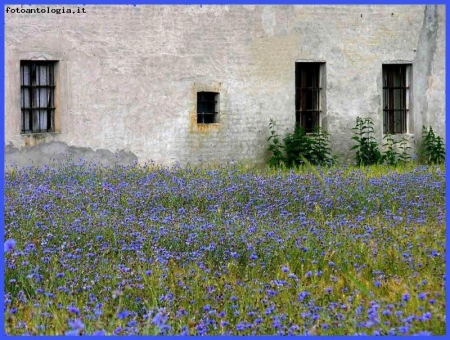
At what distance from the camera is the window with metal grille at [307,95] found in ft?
50.1

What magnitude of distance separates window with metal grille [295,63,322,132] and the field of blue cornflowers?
5269 millimetres

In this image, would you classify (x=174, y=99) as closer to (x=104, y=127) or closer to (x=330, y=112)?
(x=104, y=127)

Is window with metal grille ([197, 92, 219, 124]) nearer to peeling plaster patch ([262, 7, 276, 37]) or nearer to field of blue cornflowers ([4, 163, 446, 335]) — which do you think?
peeling plaster patch ([262, 7, 276, 37])

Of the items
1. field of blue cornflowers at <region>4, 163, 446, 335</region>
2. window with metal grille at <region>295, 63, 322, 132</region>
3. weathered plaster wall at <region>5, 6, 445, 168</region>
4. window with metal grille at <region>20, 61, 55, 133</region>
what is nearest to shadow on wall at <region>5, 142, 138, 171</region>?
weathered plaster wall at <region>5, 6, 445, 168</region>

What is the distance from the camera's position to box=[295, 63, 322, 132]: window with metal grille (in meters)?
15.3

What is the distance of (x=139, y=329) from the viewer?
4.21 m

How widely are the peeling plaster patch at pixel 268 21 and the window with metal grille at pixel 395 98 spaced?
104 inches

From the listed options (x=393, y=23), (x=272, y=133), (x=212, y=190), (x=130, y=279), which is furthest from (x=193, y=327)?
(x=393, y=23)

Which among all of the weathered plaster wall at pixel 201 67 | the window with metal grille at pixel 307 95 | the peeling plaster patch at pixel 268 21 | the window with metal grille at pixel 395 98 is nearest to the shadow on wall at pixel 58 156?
the weathered plaster wall at pixel 201 67

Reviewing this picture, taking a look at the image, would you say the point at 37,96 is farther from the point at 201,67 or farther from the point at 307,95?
the point at 307,95

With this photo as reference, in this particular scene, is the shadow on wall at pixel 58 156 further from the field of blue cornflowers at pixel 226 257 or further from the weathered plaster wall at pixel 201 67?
the field of blue cornflowers at pixel 226 257

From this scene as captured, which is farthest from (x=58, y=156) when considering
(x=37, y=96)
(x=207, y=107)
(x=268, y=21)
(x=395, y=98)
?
(x=395, y=98)

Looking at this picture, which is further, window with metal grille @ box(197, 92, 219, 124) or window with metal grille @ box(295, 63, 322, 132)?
window with metal grille @ box(295, 63, 322, 132)

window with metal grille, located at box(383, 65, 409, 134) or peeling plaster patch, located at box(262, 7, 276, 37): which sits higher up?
peeling plaster patch, located at box(262, 7, 276, 37)
